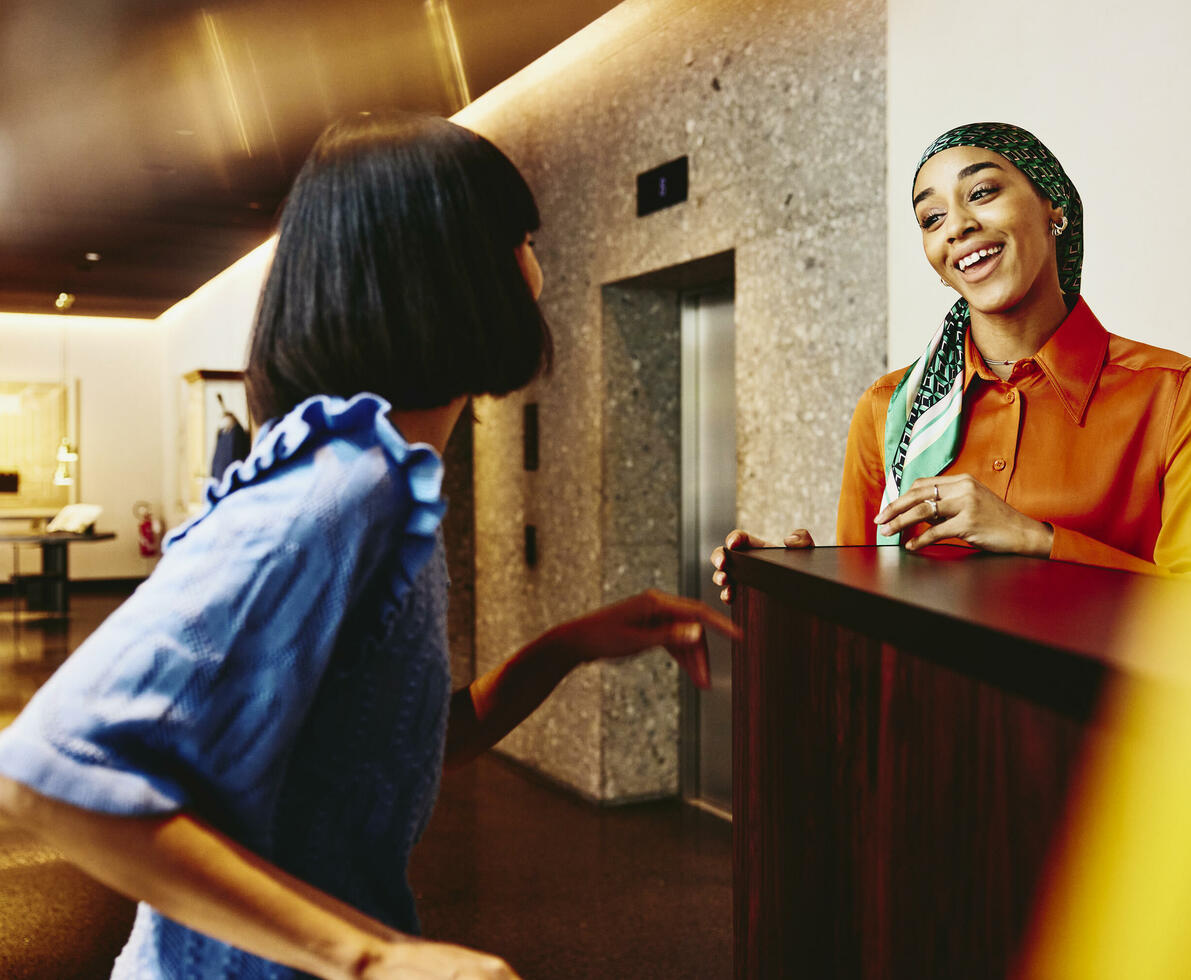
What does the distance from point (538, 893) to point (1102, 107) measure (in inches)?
116

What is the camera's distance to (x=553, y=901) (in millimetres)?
3449

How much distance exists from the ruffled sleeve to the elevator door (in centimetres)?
369

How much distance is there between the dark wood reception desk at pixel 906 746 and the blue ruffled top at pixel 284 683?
38 centimetres

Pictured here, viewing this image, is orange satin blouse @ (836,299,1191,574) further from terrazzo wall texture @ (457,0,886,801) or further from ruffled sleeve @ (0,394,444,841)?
terrazzo wall texture @ (457,0,886,801)

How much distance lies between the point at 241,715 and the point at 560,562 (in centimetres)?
419

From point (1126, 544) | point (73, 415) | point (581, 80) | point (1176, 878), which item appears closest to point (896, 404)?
point (1126, 544)

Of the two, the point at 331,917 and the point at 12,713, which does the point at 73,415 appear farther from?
the point at 331,917

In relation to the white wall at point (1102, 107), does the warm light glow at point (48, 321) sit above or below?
above

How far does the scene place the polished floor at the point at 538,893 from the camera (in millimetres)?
3049

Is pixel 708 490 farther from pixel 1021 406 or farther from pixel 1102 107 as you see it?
pixel 1021 406

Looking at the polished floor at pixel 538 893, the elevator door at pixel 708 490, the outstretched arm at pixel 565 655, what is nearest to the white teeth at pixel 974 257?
the outstretched arm at pixel 565 655

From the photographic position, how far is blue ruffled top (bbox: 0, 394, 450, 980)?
610 mm

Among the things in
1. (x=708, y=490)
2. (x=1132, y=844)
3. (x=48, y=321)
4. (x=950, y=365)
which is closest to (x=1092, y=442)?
(x=950, y=365)

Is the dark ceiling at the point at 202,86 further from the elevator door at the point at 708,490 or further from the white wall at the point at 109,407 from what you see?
the white wall at the point at 109,407
